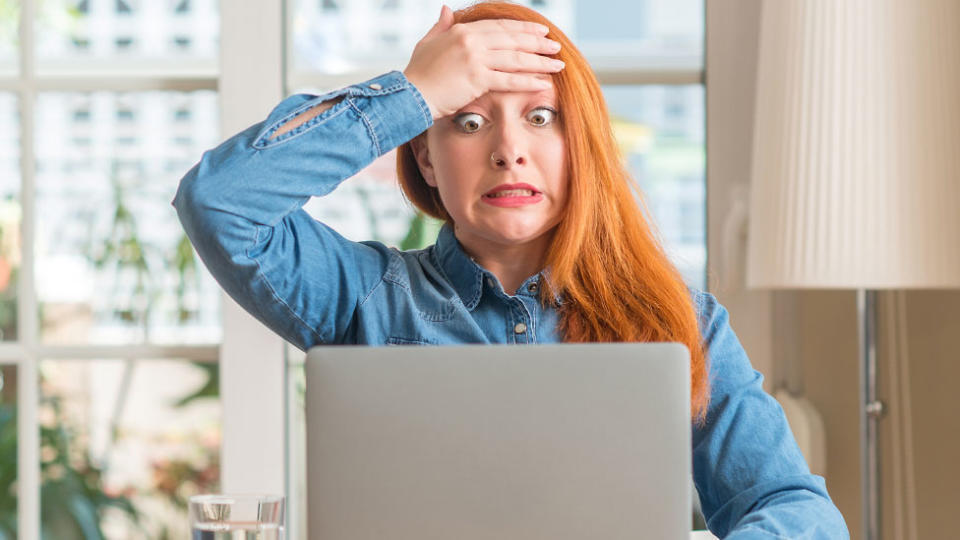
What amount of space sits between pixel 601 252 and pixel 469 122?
201mm

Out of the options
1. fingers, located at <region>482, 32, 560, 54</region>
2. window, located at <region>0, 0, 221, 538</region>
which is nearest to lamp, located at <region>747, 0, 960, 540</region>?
fingers, located at <region>482, 32, 560, 54</region>

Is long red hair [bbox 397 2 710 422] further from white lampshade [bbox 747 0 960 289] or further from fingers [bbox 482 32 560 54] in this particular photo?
white lampshade [bbox 747 0 960 289]

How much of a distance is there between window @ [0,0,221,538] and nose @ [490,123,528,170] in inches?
42.3

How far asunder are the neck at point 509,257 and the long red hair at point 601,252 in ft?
0.15

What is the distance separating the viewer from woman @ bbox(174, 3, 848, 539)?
100 centimetres

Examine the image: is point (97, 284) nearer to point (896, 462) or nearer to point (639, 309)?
point (639, 309)

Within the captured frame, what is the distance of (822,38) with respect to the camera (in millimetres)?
1562

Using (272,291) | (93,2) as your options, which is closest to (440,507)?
(272,291)

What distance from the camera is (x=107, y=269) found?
80.9 inches

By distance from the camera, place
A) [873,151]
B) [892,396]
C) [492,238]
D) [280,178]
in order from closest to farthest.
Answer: [280,178] → [492,238] → [873,151] → [892,396]

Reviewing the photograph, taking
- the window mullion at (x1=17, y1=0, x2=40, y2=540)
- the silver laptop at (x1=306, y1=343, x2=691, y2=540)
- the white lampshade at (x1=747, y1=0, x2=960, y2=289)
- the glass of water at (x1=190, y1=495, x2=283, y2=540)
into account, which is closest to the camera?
the silver laptop at (x1=306, y1=343, x2=691, y2=540)

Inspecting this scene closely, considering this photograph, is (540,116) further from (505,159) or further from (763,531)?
(763,531)

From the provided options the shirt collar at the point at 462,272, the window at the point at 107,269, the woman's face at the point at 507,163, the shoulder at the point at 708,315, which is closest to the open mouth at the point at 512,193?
the woman's face at the point at 507,163

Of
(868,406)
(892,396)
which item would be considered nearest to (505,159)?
(868,406)
